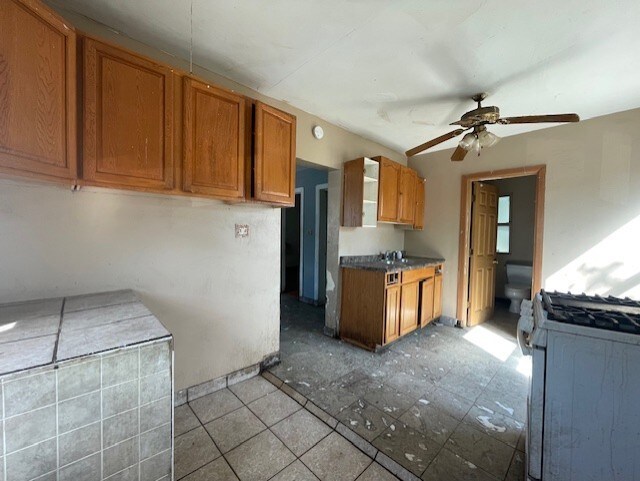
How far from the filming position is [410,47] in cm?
162

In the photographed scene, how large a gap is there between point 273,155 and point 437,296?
287cm

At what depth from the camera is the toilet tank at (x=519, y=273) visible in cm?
420

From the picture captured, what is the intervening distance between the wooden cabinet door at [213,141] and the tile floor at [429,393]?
65.3 inches

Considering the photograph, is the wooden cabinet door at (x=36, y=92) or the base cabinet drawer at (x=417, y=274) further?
the base cabinet drawer at (x=417, y=274)

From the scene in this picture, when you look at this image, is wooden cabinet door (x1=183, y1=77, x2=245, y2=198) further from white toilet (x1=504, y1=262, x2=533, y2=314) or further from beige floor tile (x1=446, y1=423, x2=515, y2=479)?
white toilet (x1=504, y1=262, x2=533, y2=314)

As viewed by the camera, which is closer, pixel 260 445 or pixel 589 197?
pixel 260 445

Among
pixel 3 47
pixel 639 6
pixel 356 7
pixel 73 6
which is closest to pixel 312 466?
pixel 3 47

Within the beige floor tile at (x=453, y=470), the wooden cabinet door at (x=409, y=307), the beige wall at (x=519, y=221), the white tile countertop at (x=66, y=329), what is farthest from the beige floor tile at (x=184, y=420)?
the beige wall at (x=519, y=221)

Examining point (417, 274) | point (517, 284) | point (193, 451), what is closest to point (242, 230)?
point (193, 451)

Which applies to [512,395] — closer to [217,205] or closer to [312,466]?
[312,466]

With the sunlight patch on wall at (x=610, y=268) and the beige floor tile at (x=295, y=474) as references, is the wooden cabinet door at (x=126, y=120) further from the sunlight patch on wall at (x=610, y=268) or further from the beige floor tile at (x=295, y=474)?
the sunlight patch on wall at (x=610, y=268)

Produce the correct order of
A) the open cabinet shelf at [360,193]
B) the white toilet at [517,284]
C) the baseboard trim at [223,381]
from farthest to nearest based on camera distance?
the white toilet at [517,284] < the open cabinet shelf at [360,193] < the baseboard trim at [223,381]

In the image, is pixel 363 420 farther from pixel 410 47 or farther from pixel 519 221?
pixel 519 221

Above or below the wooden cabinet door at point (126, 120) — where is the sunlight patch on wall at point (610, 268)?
below
